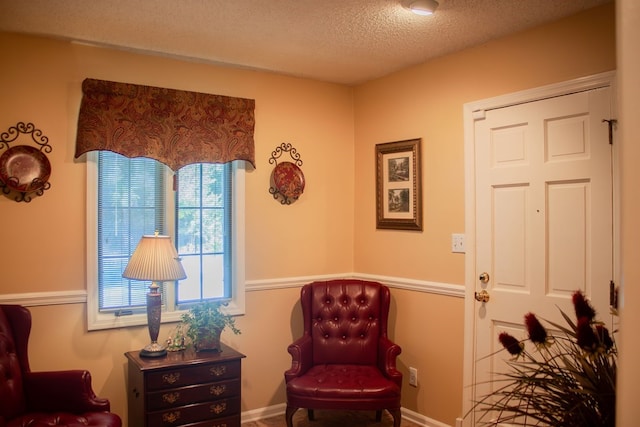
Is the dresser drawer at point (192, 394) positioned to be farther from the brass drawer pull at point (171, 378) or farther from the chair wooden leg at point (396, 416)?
the chair wooden leg at point (396, 416)

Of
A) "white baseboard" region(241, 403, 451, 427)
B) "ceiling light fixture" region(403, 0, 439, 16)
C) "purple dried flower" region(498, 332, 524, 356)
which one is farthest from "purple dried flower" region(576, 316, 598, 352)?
"white baseboard" region(241, 403, 451, 427)

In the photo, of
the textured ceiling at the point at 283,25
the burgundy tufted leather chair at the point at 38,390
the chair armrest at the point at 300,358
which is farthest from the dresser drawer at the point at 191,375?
the textured ceiling at the point at 283,25

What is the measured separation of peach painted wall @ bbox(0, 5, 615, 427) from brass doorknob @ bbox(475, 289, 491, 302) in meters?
0.16

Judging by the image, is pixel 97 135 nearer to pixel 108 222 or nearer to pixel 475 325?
pixel 108 222

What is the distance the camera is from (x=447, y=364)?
3516 millimetres

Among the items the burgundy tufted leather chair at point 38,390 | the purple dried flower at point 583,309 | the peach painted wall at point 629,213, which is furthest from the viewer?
the burgundy tufted leather chair at point 38,390

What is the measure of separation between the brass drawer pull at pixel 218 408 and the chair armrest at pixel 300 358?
44cm

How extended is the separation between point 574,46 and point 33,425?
3.18 m

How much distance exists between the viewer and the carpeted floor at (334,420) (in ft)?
12.1

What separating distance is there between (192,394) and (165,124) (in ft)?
5.32

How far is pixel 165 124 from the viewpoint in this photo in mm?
3449

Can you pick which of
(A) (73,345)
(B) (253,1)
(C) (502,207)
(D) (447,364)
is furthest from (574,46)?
(A) (73,345)

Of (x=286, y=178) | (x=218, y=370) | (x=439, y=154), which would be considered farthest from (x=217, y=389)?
(x=439, y=154)

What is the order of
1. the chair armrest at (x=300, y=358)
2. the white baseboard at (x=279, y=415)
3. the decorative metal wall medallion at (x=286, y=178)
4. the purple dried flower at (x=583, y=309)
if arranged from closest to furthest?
the purple dried flower at (x=583, y=309) → the chair armrest at (x=300, y=358) → the white baseboard at (x=279, y=415) → the decorative metal wall medallion at (x=286, y=178)
